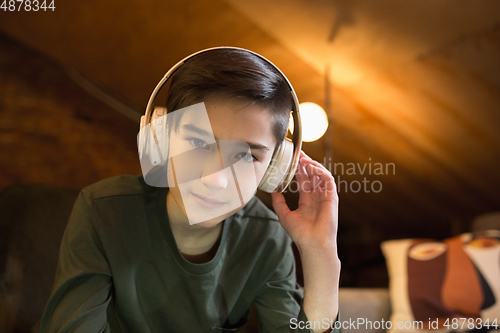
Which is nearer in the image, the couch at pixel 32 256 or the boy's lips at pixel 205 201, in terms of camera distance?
the boy's lips at pixel 205 201

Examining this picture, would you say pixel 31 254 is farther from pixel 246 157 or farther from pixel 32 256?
pixel 246 157

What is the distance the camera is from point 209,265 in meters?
0.62

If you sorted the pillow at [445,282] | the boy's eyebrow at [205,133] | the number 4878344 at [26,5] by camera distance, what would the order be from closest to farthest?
the boy's eyebrow at [205,133] → the number 4878344 at [26,5] → the pillow at [445,282]

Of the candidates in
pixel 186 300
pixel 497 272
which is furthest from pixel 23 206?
pixel 497 272

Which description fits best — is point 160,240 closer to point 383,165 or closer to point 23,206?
point 23,206

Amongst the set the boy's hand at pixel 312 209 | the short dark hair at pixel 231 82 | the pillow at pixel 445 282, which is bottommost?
the pillow at pixel 445 282

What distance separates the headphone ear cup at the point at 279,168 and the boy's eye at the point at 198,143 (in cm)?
14

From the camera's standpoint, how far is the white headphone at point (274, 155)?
55cm

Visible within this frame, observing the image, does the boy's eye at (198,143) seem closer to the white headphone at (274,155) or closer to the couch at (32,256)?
the white headphone at (274,155)

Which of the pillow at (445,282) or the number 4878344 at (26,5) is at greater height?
the number 4878344 at (26,5)

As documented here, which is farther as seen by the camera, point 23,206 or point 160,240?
point 23,206

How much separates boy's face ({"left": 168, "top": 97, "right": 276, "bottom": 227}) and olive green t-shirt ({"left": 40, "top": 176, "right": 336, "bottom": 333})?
0.12 metres

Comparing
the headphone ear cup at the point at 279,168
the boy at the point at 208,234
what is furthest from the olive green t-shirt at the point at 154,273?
the headphone ear cup at the point at 279,168

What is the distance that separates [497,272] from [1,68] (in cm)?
139
